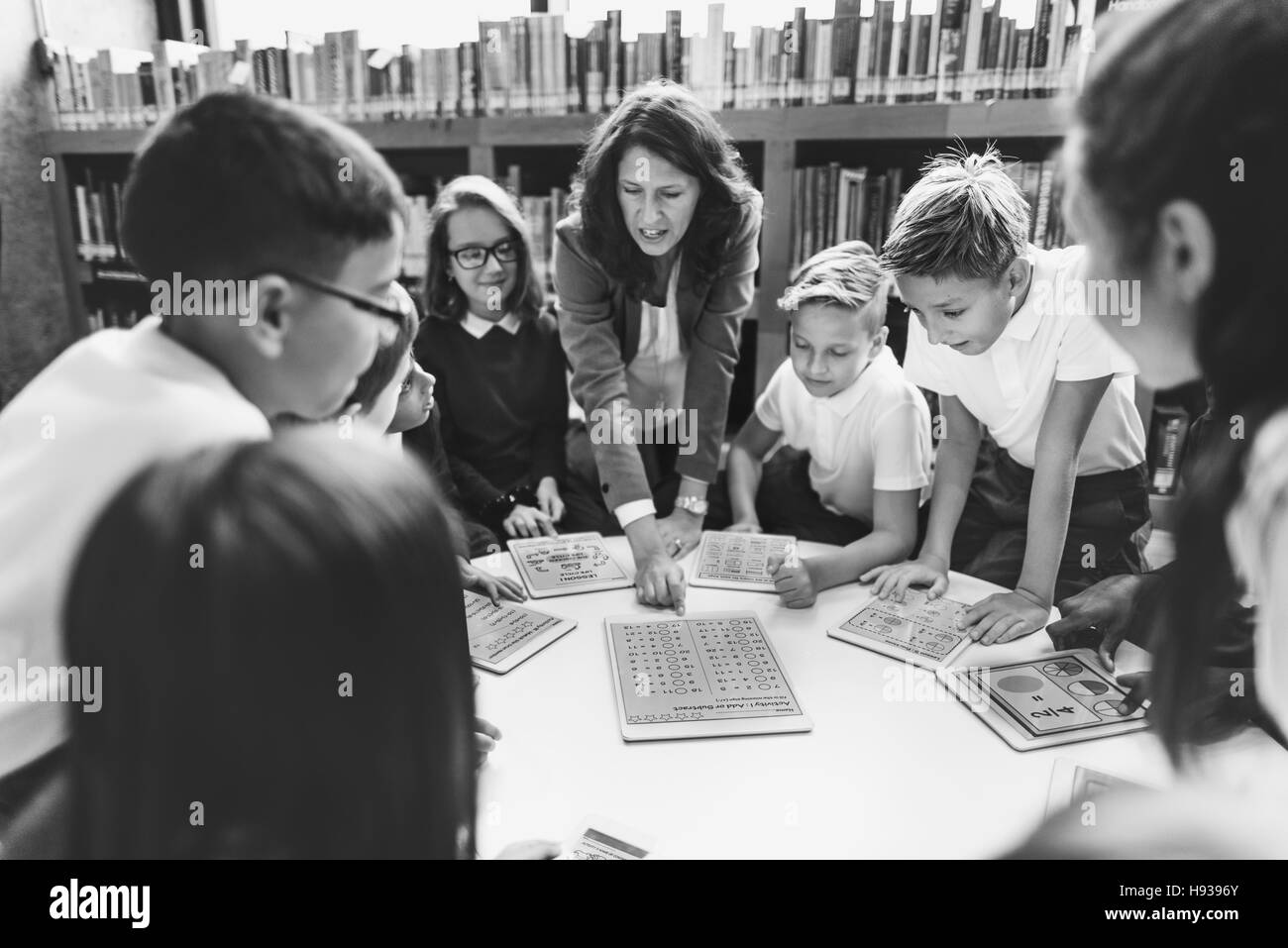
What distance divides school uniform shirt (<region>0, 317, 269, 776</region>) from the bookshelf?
1705 millimetres

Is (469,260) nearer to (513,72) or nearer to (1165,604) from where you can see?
(513,72)

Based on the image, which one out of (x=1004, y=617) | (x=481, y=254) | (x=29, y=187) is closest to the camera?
(x=1004, y=617)

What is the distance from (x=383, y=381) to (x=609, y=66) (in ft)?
5.10

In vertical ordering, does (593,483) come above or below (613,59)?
below

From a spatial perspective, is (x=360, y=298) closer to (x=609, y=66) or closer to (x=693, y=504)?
(x=693, y=504)

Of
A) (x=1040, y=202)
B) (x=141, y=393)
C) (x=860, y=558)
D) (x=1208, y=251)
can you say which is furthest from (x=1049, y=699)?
(x=1040, y=202)

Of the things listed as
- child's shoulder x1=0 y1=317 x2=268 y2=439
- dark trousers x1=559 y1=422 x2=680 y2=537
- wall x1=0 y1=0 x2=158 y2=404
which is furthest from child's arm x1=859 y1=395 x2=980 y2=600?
wall x1=0 y1=0 x2=158 y2=404

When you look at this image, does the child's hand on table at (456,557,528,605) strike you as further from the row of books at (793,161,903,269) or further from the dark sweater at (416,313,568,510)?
the row of books at (793,161,903,269)

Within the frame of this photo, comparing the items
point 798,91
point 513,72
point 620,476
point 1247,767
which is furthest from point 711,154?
point 1247,767

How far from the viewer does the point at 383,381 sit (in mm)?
919

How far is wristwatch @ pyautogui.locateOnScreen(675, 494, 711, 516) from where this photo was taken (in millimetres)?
1576

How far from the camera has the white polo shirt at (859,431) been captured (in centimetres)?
143

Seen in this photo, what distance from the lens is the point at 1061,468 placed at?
1192 millimetres

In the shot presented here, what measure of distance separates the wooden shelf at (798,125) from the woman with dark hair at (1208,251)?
→ 4.53 ft
